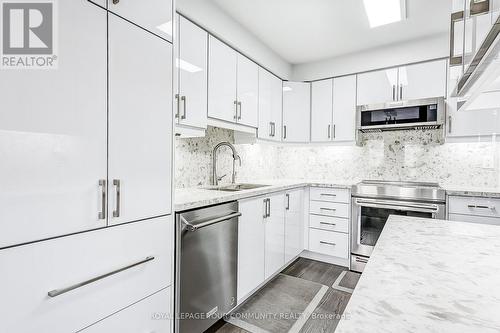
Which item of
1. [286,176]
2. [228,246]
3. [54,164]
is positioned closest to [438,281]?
[54,164]

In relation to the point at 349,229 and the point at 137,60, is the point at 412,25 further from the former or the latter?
the point at 137,60

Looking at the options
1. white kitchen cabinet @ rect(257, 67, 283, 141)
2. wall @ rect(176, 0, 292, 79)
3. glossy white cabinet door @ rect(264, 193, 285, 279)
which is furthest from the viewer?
white kitchen cabinet @ rect(257, 67, 283, 141)

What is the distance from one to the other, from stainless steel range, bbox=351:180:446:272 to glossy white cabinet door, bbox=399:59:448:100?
1.02 m

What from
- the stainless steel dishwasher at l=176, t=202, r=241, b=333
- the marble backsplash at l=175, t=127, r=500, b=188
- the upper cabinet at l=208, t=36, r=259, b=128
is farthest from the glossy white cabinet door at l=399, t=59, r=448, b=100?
the stainless steel dishwasher at l=176, t=202, r=241, b=333

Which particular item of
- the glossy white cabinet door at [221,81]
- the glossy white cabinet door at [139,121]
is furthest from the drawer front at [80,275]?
the glossy white cabinet door at [221,81]

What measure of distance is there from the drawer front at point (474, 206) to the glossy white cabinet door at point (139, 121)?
2597mm

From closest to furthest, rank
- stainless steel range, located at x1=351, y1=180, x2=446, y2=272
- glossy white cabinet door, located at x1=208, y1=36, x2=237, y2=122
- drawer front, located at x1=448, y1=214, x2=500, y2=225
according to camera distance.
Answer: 1. glossy white cabinet door, located at x1=208, y1=36, x2=237, y2=122
2. drawer front, located at x1=448, y1=214, x2=500, y2=225
3. stainless steel range, located at x1=351, y1=180, x2=446, y2=272

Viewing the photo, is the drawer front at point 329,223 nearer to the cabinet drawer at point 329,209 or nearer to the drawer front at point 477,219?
the cabinet drawer at point 329,209

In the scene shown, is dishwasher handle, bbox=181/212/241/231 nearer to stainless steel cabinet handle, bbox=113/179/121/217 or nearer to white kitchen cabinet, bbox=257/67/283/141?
stainless steel cabinet handle, bbox=113/179/121/217

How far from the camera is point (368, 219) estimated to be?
2.84m

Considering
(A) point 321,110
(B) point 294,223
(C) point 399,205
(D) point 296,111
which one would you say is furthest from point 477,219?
(D) point 296,111

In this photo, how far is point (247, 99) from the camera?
263cm

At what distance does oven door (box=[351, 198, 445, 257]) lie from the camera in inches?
107

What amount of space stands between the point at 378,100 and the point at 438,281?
2844 mm
